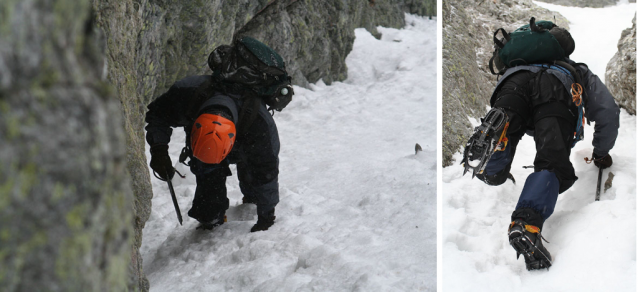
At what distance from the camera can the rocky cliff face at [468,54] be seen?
5.59 metres

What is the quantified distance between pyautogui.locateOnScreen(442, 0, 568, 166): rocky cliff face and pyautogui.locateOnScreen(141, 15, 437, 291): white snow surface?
0.69 m

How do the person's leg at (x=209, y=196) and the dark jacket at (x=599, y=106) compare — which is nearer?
the dark jacket at (x=599, y=106)

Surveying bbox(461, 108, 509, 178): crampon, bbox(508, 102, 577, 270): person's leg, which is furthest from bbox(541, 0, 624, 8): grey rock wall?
bbox(461, 108, 509, 178): crampon

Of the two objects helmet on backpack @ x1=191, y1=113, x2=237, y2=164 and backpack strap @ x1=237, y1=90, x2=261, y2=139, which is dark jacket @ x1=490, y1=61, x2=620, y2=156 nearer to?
backpack strap @ x1=237, y1=90, x2=261, y2=139

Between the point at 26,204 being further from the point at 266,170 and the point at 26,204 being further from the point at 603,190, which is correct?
the point at 603,190

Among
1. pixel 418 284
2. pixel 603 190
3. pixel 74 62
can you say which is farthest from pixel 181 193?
pixel 74 62

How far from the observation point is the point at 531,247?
3012 mm

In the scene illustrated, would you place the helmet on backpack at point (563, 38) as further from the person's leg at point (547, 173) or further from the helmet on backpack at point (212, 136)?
the helmet on backpack at point (212, 136)

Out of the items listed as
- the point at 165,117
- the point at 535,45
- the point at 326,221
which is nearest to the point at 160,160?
the point at 165,117

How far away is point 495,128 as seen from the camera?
11.4 feet

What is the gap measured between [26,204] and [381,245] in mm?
3165

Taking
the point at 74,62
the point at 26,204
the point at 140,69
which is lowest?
the point at 140,69

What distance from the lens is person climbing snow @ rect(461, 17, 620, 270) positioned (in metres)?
3.23

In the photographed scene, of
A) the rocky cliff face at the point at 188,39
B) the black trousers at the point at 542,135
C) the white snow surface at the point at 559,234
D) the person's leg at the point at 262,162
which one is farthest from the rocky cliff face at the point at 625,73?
the rocky cliff face at the point at 188,39
